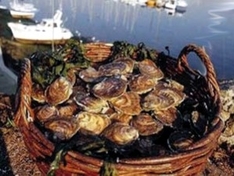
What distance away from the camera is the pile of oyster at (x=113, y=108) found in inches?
36.5

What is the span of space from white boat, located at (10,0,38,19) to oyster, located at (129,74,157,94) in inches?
591

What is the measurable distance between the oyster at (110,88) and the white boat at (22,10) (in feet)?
A: 49.4

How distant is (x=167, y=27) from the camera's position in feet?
44.4

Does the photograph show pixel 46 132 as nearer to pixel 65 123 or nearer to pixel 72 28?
pixel 65 123

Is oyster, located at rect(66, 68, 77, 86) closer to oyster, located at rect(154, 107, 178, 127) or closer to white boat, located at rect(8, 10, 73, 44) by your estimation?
oyster, located at rect(154, 107, 178, 127)

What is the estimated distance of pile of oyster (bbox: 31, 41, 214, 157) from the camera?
928mm

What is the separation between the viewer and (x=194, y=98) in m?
1.26

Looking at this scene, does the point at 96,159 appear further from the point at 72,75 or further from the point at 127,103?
the point at 72,75

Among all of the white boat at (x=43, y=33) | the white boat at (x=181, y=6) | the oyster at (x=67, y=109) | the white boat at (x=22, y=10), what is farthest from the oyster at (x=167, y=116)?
the white boat at (x=181, y=6)

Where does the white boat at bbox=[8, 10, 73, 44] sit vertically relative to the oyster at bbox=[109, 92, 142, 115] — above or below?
below

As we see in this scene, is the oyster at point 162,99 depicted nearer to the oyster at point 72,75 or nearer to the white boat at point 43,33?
the oyster at point 72,75

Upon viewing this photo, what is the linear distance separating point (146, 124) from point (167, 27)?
12.8 metres

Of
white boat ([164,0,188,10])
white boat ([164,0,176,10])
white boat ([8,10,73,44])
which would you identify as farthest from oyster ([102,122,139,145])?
white boat ([164,0,176,10])

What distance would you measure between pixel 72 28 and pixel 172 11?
6313 millimetres
